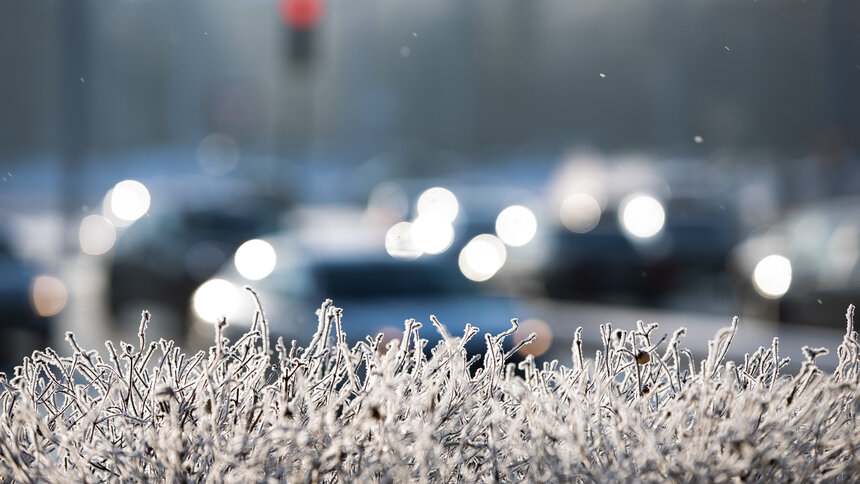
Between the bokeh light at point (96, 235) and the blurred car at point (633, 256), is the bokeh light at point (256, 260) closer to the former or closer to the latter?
the blurred car at point (633, 256)

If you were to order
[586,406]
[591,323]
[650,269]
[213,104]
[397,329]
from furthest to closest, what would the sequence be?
[213,104] < [650,269] < [591,323] < [397,329] < [586,406]

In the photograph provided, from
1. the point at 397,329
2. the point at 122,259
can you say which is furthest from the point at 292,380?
the point at 122,259

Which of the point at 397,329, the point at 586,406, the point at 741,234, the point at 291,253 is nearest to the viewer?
the point at 586,406

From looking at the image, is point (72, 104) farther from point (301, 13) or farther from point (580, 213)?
point (580, 213)

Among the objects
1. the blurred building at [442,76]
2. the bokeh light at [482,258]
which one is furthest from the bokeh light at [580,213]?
the blurred building at [442,76]

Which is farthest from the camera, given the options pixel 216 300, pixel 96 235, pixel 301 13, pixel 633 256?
pixel 96 235

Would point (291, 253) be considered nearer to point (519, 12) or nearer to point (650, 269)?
point (650, 269)

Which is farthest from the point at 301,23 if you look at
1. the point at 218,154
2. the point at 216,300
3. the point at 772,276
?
the point at 218,154

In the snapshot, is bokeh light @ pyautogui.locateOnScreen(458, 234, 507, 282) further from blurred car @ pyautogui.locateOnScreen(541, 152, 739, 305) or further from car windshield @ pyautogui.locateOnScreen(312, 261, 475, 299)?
car windshield @ pyautogui.locateOnScreen(312, 261, 475, 299)
